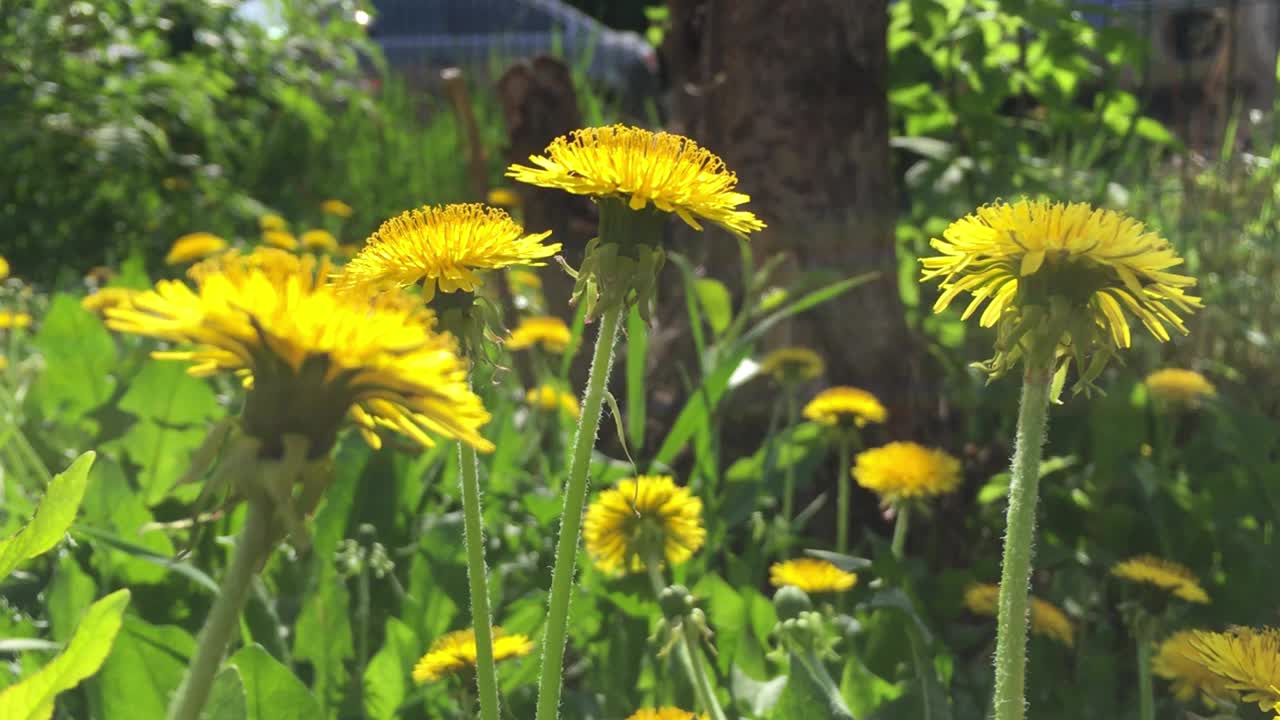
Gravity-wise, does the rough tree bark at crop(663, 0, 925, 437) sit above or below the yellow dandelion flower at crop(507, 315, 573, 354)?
above

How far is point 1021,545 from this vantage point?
2.80 ft

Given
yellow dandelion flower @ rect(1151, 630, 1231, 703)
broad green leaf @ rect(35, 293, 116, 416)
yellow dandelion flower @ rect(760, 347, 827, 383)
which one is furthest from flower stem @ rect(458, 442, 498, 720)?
broad green leaf @ rect(35, 293, 116, 416)

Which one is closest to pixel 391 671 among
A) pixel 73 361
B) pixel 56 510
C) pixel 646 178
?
pixel 56 510

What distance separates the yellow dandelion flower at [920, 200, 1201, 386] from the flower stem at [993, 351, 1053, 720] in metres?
0.03

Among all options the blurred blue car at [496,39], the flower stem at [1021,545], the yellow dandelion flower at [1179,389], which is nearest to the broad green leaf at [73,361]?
the flower stem at [1021,545]

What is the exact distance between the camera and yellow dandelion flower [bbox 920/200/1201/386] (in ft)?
2.80

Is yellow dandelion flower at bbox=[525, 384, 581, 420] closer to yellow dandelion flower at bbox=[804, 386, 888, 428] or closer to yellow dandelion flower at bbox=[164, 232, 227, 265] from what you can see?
yellow dandelion flower at bbox=[804, 386, 888, 428]

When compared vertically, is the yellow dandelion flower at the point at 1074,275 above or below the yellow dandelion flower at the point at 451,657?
above

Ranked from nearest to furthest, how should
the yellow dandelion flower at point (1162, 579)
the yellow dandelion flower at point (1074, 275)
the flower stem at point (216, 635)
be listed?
1. the flower stem at point (216, 635)
2. the yellow dandelion flower at point (1074, 275)
3. the yellow dandelion flower at point (1162, 579)

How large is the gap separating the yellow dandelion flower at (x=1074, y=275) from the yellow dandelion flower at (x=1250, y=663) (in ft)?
0.92

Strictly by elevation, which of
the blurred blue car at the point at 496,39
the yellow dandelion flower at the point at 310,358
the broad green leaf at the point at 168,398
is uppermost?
the yellow dandelion flower at the point at 310,358

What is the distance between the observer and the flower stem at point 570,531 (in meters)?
0.91

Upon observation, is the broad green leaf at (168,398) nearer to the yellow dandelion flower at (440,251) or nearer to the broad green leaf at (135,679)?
the broad green leaf at (135,679)

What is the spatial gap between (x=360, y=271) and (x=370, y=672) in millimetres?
691
